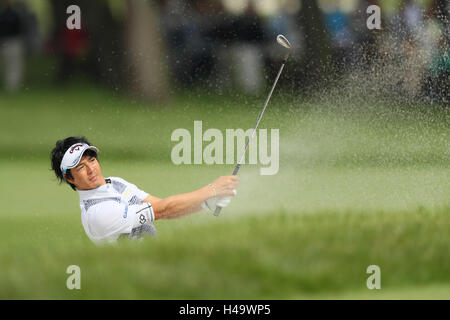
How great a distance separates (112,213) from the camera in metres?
4.41

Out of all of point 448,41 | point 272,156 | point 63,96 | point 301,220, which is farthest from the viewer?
point 63,96

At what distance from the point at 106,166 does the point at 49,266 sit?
2.45m

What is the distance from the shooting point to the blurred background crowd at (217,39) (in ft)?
26.8

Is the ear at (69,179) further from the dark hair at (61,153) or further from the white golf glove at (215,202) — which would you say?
the white golf glove at (215,202)

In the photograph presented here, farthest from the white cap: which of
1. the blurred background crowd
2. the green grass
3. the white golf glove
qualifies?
the blurred background crowd

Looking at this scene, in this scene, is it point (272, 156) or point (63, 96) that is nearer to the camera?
point (272, 156)

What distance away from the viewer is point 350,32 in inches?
336

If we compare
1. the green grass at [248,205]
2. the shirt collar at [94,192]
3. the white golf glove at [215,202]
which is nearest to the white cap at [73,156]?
the shirt collar at [94,192]

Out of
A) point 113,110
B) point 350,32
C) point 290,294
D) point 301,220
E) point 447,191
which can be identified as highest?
point 350,32

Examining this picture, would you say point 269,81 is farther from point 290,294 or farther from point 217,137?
point 290,294

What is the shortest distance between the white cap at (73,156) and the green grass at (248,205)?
1.38 feet

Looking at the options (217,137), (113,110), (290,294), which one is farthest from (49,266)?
(113,110)

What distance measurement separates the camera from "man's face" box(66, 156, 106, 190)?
14.7ft

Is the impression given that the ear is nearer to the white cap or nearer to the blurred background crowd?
the white cap
